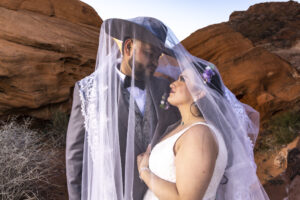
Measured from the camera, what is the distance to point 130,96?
1411 mm

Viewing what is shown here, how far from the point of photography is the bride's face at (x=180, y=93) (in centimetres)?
134

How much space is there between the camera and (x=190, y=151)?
1.19 metres

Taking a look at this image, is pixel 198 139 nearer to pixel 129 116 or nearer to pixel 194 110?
pixel 194 110

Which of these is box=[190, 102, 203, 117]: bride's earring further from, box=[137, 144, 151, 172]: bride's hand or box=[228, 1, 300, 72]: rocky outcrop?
box=[228, 1, 300, 72]: rocky outcrop

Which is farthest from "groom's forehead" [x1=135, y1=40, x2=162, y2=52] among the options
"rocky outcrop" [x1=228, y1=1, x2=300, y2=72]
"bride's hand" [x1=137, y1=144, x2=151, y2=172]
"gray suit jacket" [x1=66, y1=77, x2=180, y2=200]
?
"rocky outcrop" [x1=228, y1=1, x2=300, y2=72]

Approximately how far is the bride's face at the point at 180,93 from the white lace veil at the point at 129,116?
0.04 meters

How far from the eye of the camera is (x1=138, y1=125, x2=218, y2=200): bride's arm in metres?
1.17

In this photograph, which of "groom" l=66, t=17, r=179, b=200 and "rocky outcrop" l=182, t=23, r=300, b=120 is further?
"rocky outcrop" l=182, t=23, r=300, b=120

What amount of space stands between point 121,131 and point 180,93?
1.29ft

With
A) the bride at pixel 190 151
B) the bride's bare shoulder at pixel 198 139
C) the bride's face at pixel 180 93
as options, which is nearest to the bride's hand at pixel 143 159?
the bride at pixel 190 151

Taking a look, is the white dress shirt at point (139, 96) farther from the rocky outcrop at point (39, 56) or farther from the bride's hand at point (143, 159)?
the rocky outcrop at point (39, 56)

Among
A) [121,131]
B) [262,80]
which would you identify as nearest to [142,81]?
[121,131]

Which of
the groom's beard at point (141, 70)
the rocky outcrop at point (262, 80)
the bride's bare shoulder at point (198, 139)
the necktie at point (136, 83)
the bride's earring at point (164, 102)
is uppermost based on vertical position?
the groom's beard at point (141, 70)

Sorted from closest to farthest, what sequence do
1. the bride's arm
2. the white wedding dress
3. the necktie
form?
the bride's arm
the white wedding dress
the necktie
